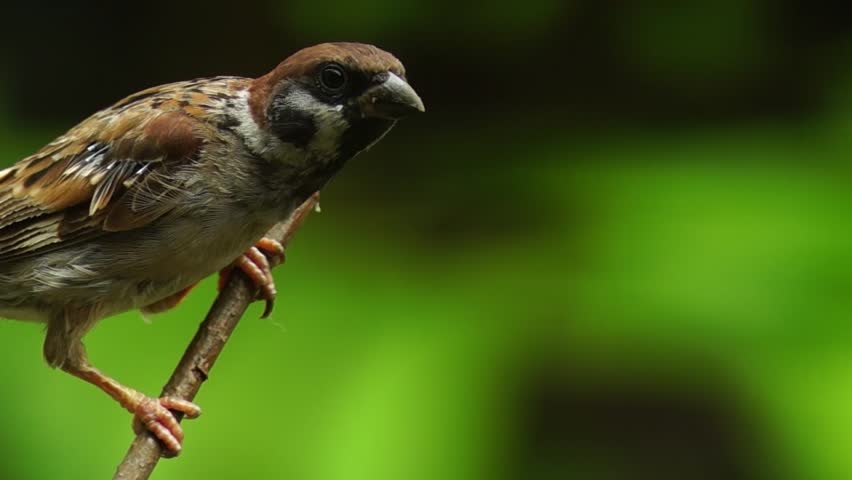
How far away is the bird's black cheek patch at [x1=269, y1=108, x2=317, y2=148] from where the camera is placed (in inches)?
72.1

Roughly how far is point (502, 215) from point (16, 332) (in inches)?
51.9

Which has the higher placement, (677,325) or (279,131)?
(677,325)

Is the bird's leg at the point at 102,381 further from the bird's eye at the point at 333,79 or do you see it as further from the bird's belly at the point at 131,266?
the bird's eye at the point at 333,79

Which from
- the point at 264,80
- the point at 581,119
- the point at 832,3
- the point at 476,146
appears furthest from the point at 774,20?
the point at 264,80

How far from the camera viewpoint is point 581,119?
3.39m

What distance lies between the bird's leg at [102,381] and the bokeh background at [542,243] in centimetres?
59

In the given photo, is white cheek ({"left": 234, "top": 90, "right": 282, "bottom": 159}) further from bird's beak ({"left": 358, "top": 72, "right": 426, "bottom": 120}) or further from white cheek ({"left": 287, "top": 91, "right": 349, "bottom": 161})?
bird's beak ({"left": 358, "top": 72, "right": 426, "bottom": 120})

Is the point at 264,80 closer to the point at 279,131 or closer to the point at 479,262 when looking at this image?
the point at 279,131

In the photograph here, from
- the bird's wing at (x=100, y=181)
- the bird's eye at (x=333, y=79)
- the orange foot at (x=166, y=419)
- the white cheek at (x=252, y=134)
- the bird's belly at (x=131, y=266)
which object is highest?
the bird's eye at (x=333, y=79)

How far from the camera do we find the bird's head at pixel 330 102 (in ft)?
5.69

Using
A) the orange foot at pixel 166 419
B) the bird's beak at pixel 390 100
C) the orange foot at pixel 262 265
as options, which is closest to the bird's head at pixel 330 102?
the bird's beak at pixel 390 100

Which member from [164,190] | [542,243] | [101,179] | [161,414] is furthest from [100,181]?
[542,243]

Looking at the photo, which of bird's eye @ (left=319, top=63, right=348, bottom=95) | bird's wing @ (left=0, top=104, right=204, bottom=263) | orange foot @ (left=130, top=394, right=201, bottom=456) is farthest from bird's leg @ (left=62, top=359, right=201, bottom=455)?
bird's eye @ (left=319, top=63, right=348, bottom=95)

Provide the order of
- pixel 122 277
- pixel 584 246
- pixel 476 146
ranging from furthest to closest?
pixel 476 146 < pixel 584 246 < pixel 122 277
